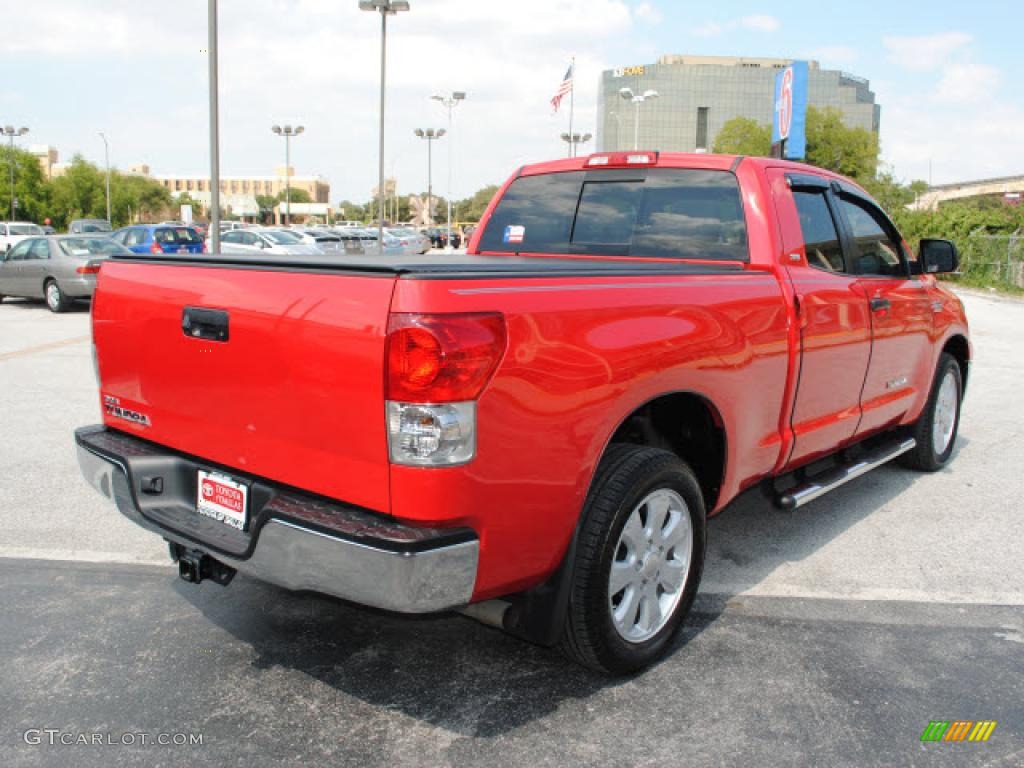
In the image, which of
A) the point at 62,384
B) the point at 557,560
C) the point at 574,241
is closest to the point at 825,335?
the point at 574,241

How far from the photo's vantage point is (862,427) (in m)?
4.81

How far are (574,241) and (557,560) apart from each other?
89.6 inches

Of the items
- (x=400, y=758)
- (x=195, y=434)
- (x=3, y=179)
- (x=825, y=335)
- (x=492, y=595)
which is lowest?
(x=400, y=758)

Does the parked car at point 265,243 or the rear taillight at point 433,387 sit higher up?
the parked car at point 265,243

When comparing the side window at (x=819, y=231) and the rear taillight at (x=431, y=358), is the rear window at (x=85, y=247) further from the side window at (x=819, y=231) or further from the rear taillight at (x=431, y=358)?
the rear taillight at (x=431, y=358)

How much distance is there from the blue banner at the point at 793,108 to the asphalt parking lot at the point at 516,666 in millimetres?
26890

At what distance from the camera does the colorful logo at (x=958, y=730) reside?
2912mm

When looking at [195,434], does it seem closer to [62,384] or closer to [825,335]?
[825,335]

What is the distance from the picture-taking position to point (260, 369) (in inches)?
110

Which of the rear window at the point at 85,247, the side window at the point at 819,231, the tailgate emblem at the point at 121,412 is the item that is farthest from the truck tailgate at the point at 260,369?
the rear window at the point at 85,247

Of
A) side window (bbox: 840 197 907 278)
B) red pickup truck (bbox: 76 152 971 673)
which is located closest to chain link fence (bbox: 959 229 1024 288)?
side window (bbox: 840 197 907 278)

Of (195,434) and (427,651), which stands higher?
(195,434)

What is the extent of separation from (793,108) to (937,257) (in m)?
26.6

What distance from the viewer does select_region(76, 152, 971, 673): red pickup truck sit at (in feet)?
8.17
